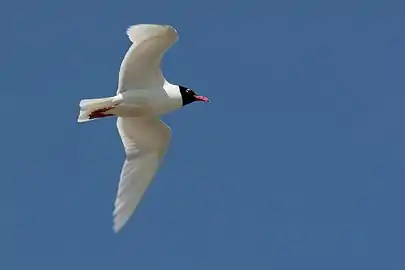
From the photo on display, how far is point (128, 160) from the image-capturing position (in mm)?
21766

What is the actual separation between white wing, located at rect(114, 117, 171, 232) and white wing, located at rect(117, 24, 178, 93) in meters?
0.94

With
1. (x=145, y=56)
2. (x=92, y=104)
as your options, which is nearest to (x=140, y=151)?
(x=92, y=104)

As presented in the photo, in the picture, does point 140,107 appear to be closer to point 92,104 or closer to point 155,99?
point 155,99

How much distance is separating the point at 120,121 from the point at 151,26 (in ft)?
9.02

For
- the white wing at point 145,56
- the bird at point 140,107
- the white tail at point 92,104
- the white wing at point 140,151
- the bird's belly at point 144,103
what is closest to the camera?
the white wing at point 145,56

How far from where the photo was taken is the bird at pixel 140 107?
66.3 feet

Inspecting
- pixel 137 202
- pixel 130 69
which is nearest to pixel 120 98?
pixel 130 69

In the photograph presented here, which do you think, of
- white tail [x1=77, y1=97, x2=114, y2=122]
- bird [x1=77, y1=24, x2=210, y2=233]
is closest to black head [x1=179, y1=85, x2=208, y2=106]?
bird [x1=77, y1=24, x2=210, y2=233]

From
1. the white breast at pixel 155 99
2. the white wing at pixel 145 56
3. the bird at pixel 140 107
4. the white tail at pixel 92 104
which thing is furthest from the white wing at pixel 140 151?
the white tail at pixel 92 104

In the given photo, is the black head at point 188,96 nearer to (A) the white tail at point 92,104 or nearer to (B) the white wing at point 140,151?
(B) the white wing at point 140,151

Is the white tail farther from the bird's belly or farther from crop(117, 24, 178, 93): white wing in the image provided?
crop(117, 24, 178, 93): white wing

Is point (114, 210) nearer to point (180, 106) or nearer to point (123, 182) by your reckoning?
point (123, 182)

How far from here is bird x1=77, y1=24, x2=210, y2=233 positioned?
2022cm

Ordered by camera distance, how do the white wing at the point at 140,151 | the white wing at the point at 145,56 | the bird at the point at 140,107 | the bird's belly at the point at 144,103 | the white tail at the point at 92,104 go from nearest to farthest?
the white wing at the point at 145,56 → the bird at the point at 140,107 → the white tail at the point at 92,104 → the bird's belly at the point at 144,103 → the white wing at the point at 140,151
